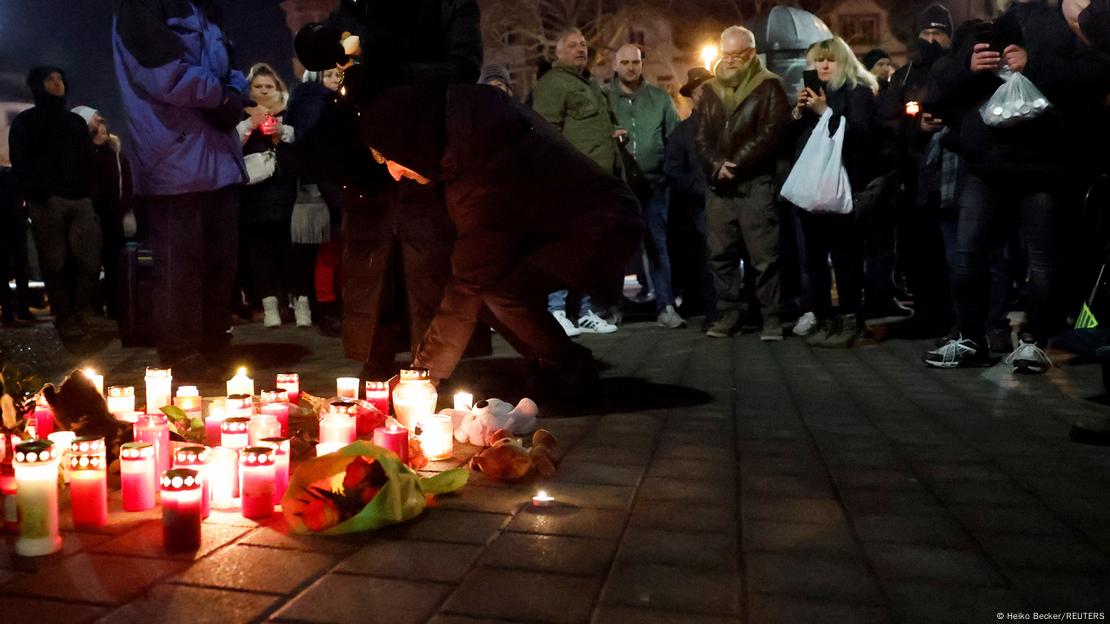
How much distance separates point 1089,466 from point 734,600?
6.52 ft

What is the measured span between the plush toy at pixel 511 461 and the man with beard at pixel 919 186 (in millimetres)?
5010

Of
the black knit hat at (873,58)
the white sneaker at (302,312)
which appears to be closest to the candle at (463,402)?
the white sneaker at (302,312)

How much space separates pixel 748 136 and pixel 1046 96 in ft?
7.85

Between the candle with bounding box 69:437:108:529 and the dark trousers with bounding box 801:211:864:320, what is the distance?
552 cm

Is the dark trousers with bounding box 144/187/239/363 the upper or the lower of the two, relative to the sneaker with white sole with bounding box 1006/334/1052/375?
upper

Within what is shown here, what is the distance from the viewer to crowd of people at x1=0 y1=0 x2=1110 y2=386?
4574 mm

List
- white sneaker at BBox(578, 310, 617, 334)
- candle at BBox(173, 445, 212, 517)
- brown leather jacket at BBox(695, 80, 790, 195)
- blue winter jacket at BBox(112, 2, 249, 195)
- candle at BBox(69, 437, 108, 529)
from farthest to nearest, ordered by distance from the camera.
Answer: white sneaker at BBox(578, 310, 617, 334)
brown leather jacket at BBox(695, 80, 790, 195)
blue winter jacket at BBox(112, 2, 249, 195)
candle at BBox(69, 437, 108, 529)
candle at BBox(173, 445, 212, 517)

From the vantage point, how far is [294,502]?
9.17 feet

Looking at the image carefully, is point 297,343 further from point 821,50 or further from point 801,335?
point 821,50

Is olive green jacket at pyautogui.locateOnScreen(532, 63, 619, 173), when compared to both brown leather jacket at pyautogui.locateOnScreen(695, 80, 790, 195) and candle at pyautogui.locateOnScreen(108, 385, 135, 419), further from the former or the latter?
candle at pyautogui.locateOnScreen(108, 385, 135, 419)

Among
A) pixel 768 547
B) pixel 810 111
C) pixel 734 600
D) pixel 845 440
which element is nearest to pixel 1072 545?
pixel 768 547

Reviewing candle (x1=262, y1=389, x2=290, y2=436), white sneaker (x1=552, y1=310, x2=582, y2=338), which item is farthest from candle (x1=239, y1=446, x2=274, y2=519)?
white sneaker (x1=552, y1=310, x2=582, y2=338)

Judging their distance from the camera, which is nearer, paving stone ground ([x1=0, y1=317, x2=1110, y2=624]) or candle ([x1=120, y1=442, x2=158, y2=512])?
paving stone ground ([x1=0, y1=317, x2=1110, y2=624])

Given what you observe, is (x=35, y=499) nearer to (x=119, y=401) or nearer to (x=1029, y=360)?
(x=119, y=401)
